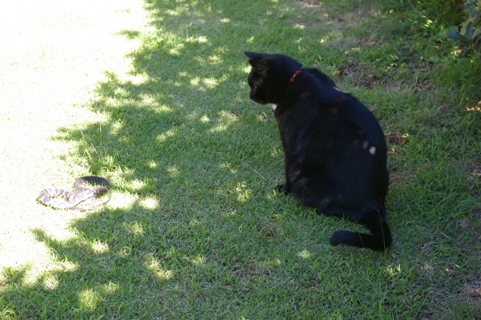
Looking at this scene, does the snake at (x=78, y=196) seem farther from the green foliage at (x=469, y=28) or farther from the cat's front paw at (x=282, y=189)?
the green foliage at (x=469, y=28)

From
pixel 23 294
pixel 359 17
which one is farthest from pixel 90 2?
pixel 23 294

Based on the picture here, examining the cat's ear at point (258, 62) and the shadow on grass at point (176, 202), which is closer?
the shadow on grass at point (176, 202)

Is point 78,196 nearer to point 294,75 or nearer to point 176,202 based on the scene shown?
point 176,202

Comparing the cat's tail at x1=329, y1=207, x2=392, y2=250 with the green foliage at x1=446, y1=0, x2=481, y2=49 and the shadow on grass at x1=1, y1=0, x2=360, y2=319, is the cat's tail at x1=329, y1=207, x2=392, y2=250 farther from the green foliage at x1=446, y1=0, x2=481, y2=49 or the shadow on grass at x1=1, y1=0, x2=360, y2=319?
the green foliage at x1=446, y1=0, x2=481, y2=49

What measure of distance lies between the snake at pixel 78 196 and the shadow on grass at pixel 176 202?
109 mm

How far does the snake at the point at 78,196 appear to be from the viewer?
353 cm

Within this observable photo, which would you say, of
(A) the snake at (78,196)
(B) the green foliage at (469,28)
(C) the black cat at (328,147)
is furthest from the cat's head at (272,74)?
(A) the snake at (78,196)

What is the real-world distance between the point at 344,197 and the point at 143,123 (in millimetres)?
2095

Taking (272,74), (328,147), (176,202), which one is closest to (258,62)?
(272,74)

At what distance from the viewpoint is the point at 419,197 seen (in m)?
3.67

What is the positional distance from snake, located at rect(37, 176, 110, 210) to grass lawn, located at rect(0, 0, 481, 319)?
0.07 meters

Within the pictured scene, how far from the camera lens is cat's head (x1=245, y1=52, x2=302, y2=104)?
12.3 ft

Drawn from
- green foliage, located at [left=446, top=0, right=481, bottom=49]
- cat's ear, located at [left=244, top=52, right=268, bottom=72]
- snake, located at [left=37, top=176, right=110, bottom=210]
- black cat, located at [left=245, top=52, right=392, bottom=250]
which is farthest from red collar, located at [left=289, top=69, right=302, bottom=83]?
snake, located at [left=37, top=176, right=110, bottom=210]

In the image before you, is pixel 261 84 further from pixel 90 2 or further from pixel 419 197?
pixel 90 2
